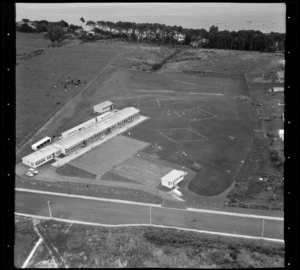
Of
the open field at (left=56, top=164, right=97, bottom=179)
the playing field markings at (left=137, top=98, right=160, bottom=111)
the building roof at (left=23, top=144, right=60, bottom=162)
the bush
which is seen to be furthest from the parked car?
the bush

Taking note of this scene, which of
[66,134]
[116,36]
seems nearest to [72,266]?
[66,134]

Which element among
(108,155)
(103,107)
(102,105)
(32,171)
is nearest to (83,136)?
(108,155)

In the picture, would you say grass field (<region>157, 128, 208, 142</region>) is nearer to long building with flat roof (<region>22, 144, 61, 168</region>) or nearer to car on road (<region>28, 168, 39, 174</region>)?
long building with flat roof (<region>22, 144, 61, 168</region>)

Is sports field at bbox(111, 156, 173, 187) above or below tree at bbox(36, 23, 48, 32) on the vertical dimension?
below
